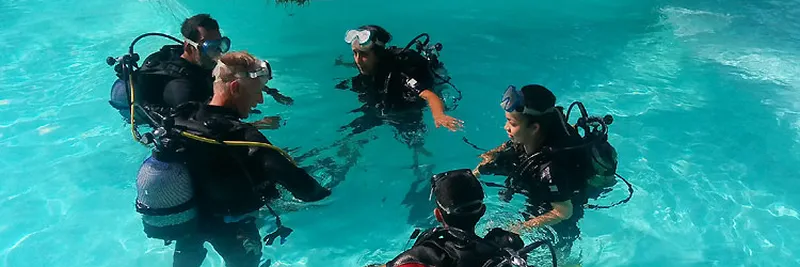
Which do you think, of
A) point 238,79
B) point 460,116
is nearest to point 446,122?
point 238,79

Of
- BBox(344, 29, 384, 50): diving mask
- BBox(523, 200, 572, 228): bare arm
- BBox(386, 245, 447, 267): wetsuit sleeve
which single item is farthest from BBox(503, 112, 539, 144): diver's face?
BBox(344, 29, 384, 50): diving mask

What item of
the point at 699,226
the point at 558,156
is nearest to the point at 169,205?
the point at 558,156

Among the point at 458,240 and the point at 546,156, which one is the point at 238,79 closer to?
the point at 458,240

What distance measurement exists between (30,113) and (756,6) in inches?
471

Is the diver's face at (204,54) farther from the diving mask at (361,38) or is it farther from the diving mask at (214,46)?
the diving mask at (361,38)

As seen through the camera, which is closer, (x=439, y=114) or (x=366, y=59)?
(x=439, y=114)

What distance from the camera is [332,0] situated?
10.9 meters

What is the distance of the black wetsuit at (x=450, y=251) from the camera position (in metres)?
2.63

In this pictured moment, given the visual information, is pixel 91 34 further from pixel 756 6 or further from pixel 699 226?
pixel 756 6

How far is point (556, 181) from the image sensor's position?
354cm

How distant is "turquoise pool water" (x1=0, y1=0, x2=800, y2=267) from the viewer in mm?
5379

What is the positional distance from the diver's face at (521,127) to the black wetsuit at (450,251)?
42.5 inches

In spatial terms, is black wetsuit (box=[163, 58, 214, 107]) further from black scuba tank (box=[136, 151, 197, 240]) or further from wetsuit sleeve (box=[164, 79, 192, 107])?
black scuba tank (box=[136, 151, 197, 240])

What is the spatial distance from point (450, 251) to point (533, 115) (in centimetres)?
129
